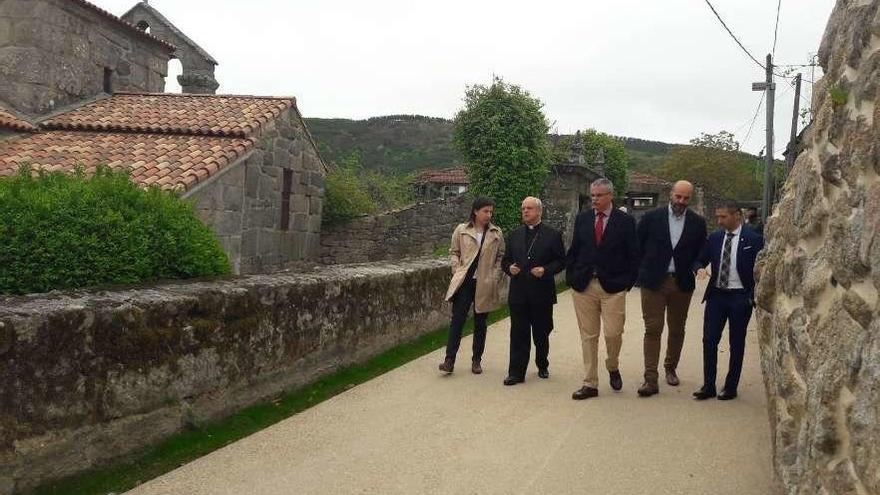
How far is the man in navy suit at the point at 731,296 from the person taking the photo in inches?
214

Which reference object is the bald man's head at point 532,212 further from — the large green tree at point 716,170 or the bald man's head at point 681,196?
→ the large green tree at point 716,170

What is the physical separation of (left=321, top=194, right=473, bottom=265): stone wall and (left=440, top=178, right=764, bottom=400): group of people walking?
38.6ft

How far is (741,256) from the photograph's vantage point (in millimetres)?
5484

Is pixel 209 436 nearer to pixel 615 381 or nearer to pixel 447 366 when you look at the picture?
pixel 447 366

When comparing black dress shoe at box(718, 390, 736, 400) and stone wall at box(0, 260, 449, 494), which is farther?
black dress shoe at box(718, 390, 736, 400)

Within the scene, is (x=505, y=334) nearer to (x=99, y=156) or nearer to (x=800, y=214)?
(x=800, y=214)

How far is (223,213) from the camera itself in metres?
12.4

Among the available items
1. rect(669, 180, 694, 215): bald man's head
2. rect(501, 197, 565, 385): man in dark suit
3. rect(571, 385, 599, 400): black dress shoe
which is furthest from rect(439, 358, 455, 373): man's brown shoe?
rect(669, 180, 694, 215): bald man's head

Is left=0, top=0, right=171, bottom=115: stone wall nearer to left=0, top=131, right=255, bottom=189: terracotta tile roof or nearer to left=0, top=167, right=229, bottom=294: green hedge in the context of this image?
left=0, top=131, right=255, bottom=189: terracotta tile roof

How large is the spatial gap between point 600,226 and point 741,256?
43.8 inches

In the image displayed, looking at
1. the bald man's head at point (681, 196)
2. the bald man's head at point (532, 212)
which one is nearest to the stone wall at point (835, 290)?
the bald man's head at point (681, 196)

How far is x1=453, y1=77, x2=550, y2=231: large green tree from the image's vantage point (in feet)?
53.2

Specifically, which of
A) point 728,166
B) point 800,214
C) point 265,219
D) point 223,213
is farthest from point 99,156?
point 728,166

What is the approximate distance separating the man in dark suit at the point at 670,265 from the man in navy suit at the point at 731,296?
0.22 meters
